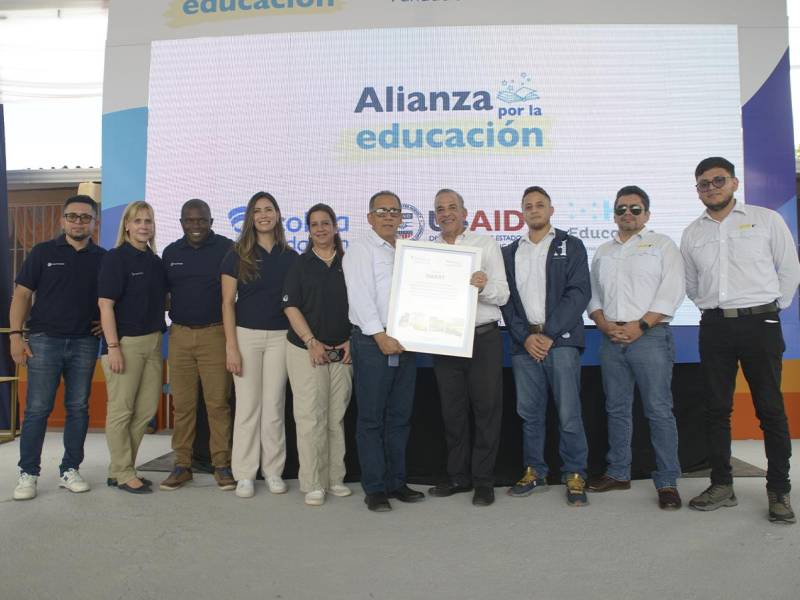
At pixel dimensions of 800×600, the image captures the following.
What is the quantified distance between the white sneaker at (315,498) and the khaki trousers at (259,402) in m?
0.32

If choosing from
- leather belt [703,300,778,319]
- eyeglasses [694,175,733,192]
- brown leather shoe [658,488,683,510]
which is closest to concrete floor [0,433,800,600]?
brown leather shoe [658,488,683,510]

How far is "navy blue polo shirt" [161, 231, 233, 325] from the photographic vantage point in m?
3.04

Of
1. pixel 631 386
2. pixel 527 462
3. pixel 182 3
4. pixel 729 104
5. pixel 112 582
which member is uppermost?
pixel 182 3

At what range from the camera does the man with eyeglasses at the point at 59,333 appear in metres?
2.99

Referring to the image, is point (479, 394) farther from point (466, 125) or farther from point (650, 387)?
point (466, 125)

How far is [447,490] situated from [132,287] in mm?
1927

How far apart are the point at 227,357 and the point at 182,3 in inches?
105

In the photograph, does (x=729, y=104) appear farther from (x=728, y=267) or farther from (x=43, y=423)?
(x=43, y=423)

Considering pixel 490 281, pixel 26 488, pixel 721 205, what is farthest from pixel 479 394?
pixel 26 488

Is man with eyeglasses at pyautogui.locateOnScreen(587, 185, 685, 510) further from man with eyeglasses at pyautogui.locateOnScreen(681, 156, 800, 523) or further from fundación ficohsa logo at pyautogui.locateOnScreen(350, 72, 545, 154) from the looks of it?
fundación ficohsa logo at pyautogui.locateOnScreen(350, 72, 545, 154)

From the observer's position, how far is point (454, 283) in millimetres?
2723

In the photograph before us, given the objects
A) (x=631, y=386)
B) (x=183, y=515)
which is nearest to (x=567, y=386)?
(x=631, y=386)

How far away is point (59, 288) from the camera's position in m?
3.01

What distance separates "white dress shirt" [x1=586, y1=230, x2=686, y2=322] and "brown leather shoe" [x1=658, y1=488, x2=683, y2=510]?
81cm
